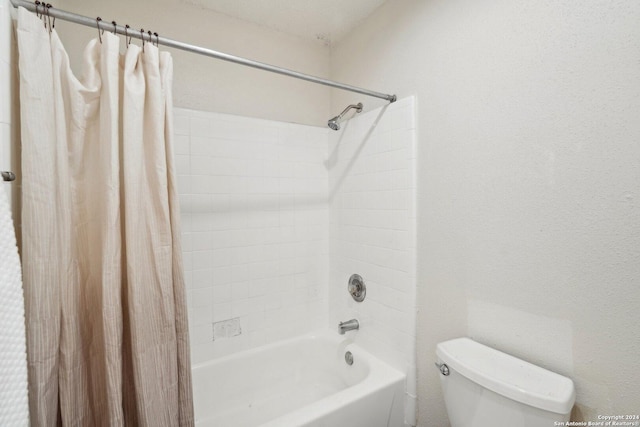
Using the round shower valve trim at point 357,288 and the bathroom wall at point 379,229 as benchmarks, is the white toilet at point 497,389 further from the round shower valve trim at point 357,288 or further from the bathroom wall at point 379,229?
the round shower valve trim at point 357,288

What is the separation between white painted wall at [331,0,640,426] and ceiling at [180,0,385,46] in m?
0.37

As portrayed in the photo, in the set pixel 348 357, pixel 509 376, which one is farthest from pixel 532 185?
pixel 348 357

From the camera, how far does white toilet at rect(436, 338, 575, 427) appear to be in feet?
2.74

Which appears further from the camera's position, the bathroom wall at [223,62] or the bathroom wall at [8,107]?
the bathroom wall at [223,62]

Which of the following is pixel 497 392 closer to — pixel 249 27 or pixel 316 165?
pixel 316 165

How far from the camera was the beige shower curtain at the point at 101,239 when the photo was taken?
83 centimetres

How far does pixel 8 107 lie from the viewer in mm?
813

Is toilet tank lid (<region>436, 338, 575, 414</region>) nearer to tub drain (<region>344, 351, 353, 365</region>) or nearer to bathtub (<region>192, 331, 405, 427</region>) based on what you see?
bathtub (<region>192, 331, 405, 427</region>)

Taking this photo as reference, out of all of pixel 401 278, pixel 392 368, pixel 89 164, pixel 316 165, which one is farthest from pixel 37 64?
pixel 392 368

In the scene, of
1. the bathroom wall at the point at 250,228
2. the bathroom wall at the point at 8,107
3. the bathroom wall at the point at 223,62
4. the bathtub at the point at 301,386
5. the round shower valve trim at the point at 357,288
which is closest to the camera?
the bathroom wall at the point at 8,107

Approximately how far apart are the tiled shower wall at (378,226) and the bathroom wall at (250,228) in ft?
0.57

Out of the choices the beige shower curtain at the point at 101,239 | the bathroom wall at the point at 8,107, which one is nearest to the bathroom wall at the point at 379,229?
the beige shower curtain at the point at 101,239

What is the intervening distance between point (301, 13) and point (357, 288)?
1704 millimetres

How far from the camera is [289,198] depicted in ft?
6.32
